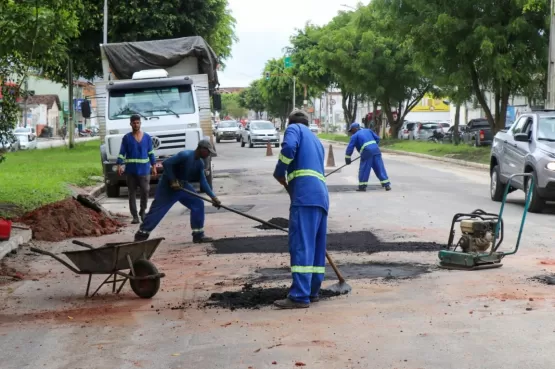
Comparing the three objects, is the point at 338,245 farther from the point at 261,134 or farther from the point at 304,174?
A: the point at 261,134

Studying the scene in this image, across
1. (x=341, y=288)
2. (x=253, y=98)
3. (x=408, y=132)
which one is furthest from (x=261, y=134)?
(x=253, y=98)

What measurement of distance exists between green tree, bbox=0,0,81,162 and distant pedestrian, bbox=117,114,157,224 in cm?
180

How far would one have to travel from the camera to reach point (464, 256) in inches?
387

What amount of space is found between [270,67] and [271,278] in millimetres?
106942

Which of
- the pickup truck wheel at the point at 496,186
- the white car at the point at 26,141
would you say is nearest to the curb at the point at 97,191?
the pickup truck wheel at the point at 496,186

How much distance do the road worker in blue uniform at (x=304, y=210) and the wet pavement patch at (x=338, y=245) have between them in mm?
3141

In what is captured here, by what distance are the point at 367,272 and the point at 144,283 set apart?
2488 millimetres

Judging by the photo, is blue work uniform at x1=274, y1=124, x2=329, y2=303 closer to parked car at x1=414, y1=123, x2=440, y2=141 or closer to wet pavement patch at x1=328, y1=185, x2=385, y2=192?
wet pavement patch at x1=328, y1=185, x2=385, y2=192

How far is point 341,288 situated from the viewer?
884cm

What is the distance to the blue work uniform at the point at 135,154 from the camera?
51.3 ft

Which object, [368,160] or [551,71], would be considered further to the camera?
[551,71]

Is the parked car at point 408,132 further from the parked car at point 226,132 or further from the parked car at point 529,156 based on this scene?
the parked car at point 529,156

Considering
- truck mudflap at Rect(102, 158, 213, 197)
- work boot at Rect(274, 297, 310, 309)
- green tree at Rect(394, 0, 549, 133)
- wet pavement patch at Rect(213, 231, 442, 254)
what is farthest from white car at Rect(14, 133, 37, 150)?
work boot at Rect(274, 297, 310, 309)

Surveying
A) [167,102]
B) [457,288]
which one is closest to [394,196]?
[167,102]
